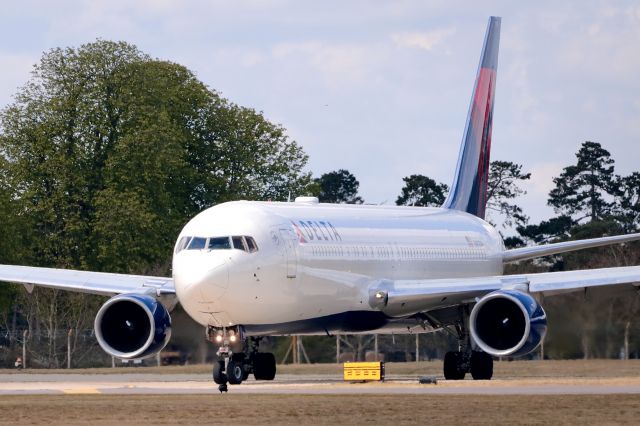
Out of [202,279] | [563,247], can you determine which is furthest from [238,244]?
[563,247]

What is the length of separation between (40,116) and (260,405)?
51.2m

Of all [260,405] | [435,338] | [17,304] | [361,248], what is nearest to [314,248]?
[361,248]

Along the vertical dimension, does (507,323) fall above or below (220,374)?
above

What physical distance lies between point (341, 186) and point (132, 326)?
90082 mm

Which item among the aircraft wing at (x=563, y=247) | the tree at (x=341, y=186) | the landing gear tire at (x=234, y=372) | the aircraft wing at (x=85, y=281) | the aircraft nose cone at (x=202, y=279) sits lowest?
the landing gear tire at (x=234, y=372)

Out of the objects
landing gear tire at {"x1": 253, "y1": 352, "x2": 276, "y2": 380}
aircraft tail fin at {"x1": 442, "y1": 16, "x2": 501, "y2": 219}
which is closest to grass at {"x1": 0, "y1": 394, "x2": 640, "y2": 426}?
landing gear tire at {"x1": 253, "y1": 352, "x2": 276, "y2": 380}

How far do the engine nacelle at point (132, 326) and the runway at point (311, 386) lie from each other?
33.8 inches

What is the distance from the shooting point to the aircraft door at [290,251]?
3822 centimetres

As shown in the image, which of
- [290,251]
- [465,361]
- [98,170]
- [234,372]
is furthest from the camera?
[98,170]

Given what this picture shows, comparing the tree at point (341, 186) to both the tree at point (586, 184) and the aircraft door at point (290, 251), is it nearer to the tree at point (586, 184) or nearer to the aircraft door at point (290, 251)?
the tree at point (586, 184)

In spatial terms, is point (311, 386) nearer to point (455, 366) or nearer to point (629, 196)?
point (455, 366)

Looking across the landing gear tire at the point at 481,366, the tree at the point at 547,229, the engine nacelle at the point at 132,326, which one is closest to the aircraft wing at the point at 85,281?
the engine nacelle at the point at 132,326

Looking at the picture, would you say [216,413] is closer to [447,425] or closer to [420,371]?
[447,425]

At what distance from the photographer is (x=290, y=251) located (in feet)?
126
